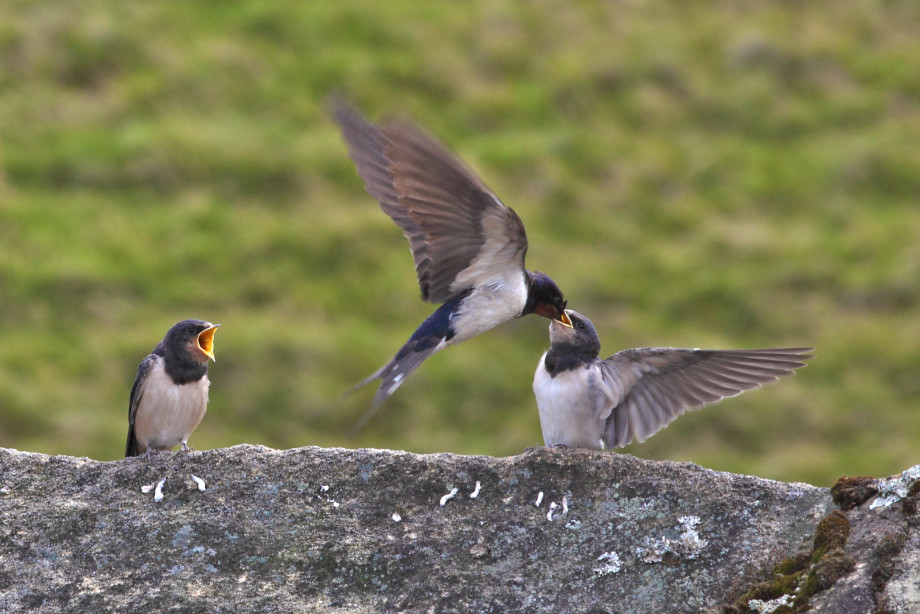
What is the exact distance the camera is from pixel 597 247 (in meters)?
11.6

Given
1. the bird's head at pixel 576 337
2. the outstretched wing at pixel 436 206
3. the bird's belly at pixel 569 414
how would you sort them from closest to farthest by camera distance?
the outstretched wing at pixel 436 206 → the bird's belly at pixel 569 414 → the bird's head at pixel 576 337

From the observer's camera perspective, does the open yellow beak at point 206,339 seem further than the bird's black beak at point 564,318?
Yes

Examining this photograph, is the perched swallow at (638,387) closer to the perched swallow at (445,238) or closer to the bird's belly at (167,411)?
the perched swallow at (445,238)

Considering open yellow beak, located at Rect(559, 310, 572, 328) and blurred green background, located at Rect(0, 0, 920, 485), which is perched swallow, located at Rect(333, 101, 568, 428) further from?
blurred green background, located at Rect(0, 0, 920, 485)

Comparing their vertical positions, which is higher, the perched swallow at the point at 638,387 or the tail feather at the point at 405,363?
the tail feather at the point at 405,363

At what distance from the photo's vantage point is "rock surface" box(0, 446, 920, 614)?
12.5ft

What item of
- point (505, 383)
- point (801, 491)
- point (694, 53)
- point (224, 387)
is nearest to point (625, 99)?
point (694, 53)

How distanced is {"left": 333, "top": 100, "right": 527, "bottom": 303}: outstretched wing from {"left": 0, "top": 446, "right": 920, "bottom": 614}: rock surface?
134 centimetres

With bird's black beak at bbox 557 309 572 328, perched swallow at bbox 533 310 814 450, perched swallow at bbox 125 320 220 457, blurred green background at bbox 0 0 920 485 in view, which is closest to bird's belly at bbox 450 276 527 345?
bird's black beak at bbox 557 309 572 328

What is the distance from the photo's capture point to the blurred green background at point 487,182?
393 inches

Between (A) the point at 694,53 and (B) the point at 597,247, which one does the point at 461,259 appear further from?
(A) the point at 694,53

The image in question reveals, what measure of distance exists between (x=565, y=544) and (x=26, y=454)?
6.70 feet

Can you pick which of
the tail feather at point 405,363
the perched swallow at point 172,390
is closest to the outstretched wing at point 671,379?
the tail feather at point 405,363

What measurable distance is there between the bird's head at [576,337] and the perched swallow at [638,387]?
49 mm
